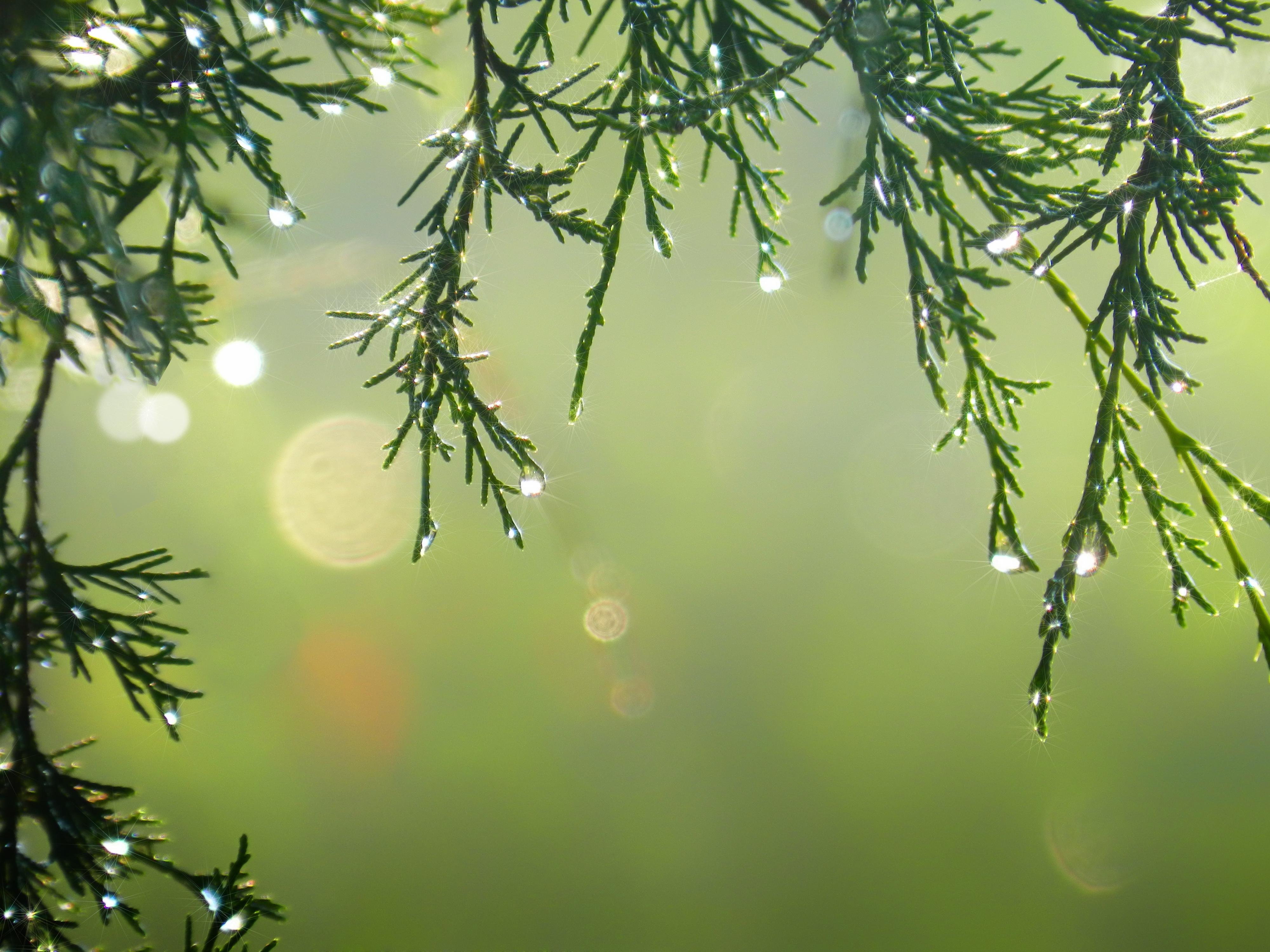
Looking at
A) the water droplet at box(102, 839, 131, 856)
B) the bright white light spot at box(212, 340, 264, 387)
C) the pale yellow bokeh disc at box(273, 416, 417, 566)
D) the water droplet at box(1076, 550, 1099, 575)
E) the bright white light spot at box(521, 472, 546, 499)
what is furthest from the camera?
the pale yellow bokeh disc at box(273, 416, 417, 566)

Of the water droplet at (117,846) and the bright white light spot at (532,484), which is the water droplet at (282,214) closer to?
the bright white light spot at (532,484)

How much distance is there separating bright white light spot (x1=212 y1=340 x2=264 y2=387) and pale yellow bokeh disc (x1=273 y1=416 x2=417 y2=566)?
2.44 metres

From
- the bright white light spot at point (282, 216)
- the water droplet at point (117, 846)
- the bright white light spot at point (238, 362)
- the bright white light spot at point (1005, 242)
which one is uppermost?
the bright white light spot at point (238, 362)

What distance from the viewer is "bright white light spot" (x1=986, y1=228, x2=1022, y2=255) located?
1.35 meters

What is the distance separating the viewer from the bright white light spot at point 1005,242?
1354 mm

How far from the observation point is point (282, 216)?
168 cm

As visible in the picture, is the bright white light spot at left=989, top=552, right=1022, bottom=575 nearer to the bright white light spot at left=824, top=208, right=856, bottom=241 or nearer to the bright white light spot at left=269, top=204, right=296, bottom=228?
the bright white light spot at left=824, top=208, right=856, bottom=241

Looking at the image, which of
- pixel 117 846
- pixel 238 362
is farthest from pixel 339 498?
pixel 117 846

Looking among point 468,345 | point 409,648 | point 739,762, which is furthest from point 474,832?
point 468,345

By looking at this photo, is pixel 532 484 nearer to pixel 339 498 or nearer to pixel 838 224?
pixel 838 224

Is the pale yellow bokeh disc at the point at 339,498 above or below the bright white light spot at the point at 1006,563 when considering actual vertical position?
above

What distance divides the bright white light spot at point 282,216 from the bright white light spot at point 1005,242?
1736 millimetres

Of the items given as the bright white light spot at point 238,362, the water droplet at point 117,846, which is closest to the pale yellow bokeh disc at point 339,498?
the bright white light spot at point 238,362

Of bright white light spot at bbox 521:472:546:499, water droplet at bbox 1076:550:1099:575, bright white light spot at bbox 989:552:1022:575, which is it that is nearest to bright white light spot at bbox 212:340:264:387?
bright white light spot at bbox 521:472:546:499
